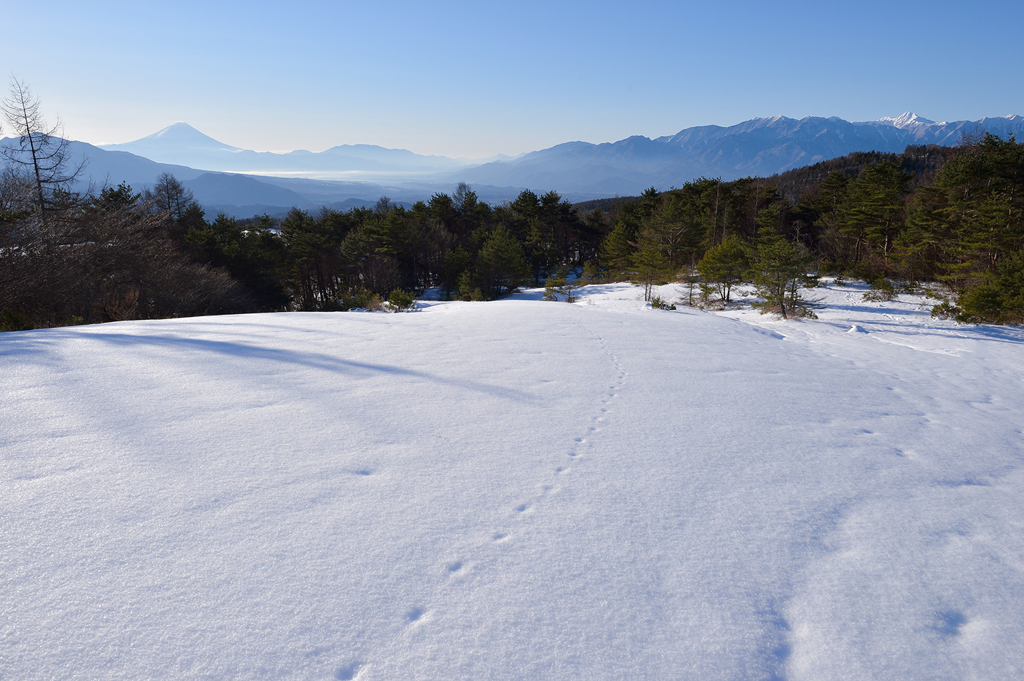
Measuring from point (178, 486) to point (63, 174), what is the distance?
26199 millimetres

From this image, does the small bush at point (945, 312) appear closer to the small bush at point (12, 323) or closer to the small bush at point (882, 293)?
the small bush at point (882, 293)

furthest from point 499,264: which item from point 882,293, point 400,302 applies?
point 882,293

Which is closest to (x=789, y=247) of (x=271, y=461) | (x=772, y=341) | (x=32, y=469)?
(x=772, y=341)

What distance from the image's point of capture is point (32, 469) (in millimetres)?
2371

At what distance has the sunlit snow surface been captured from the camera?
1543 mm

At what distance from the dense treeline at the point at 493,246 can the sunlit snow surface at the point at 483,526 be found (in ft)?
28.8

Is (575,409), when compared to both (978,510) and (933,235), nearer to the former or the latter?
(978,510)

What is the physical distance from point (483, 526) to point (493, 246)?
31.3 m

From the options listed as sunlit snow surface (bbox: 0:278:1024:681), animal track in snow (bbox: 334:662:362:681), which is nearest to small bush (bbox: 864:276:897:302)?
sunlit snow surface (bbox: 0:278:1024:681)

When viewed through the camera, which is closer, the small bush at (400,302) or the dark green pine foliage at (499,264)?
the small bush at (400,302)

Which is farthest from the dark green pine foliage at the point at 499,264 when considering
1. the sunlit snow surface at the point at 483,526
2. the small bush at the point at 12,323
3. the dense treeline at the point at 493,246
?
the sunlit snow surface at the point at 483,526

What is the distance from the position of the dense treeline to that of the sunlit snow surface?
879cm

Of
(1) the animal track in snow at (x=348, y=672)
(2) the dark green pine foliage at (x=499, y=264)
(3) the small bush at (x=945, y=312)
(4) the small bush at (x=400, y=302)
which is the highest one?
(2) the dark green pine foliage at (x=499, y=264)

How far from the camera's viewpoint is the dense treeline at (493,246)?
1314 centimetres
